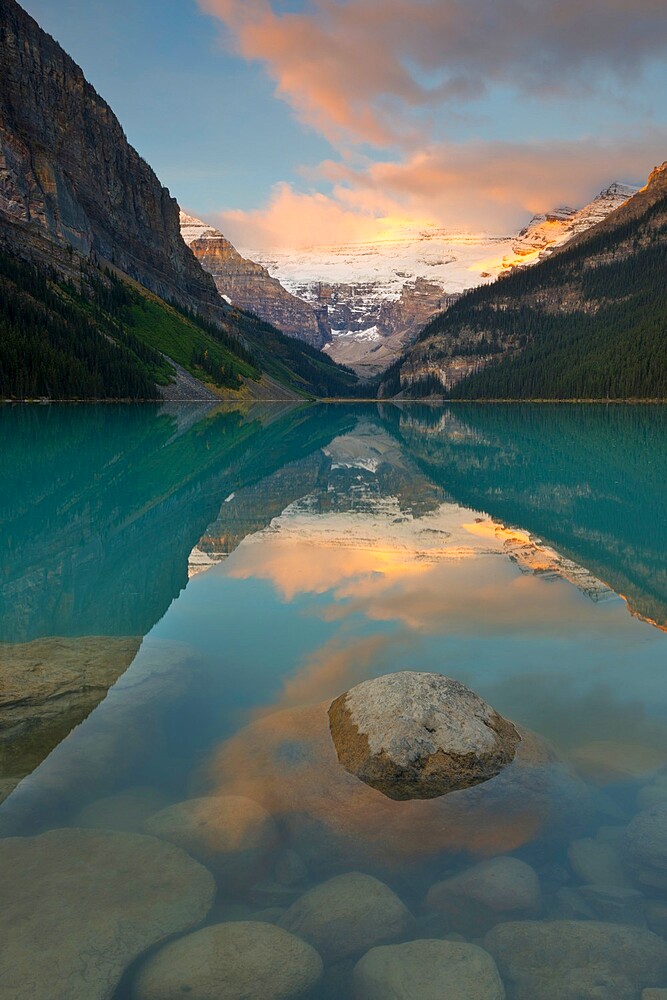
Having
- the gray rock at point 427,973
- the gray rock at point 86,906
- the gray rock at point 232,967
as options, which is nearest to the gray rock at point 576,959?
the gray rock at point 427,973

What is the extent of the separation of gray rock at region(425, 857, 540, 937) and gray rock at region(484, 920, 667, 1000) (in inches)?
8.7

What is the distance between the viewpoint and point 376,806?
29.9ft

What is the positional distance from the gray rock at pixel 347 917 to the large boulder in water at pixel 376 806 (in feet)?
1.19

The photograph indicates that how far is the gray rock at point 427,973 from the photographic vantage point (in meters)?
6.03

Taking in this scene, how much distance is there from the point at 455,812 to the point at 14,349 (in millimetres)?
141202

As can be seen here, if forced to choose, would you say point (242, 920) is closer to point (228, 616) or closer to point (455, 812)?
point (455, 812)

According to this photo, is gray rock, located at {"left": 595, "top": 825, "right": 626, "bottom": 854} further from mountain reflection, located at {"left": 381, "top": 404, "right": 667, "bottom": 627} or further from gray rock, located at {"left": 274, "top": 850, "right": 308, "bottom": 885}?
mountain reflection, located at {"left": 381, "top": 404, "right": 667, "bottom": 627}

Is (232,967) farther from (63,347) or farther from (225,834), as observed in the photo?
(63,347)

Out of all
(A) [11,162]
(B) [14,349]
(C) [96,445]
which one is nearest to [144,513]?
(C) [96,445]

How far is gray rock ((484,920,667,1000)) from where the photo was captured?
6066 millimetres

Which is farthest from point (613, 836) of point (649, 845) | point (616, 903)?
point (616, 903)

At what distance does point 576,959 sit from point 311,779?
4308mm

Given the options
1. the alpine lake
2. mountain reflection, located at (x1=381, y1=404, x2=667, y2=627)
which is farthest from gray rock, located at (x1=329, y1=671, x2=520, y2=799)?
mountain reflection, located at (x1=381, y1=404, x2=667, y2=627)

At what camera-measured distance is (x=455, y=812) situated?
354 inches
